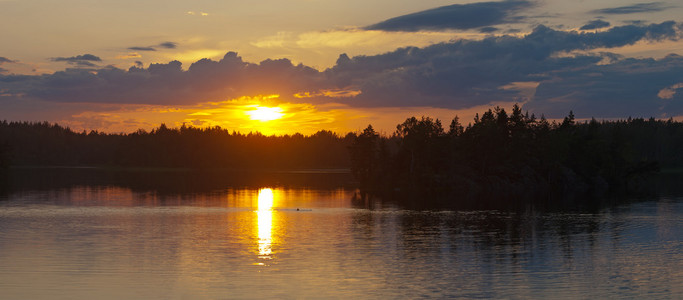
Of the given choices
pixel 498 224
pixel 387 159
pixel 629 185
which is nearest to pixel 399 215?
pixel 498 224

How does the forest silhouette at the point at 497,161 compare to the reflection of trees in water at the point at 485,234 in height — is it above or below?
above

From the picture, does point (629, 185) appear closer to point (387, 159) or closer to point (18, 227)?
point (387, 159)

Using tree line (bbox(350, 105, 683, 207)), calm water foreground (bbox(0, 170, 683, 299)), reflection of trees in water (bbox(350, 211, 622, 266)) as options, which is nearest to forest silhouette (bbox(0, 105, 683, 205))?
tree line (bbox(350, 105, 683, 207))

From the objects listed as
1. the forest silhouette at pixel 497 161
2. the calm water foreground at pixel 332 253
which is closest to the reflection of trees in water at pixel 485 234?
the calm water foreground at pixel 332 253

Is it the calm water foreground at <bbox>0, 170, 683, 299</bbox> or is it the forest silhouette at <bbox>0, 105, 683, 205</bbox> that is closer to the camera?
the calm water foreground at <bbox>0, 170, 683, 299</bbox>

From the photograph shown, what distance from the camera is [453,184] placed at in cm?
15000

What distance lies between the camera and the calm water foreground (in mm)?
39750

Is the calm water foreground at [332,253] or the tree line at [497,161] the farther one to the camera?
the tree line at [497,161]

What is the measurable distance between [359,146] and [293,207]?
228ft

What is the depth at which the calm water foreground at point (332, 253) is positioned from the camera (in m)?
39.8

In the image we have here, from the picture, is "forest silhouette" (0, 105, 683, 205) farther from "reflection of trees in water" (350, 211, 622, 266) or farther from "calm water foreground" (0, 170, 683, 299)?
"calm water foreground" (0, 170, 683, 299)

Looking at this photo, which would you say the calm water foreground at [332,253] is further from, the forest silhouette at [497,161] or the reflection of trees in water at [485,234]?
the forest silhouette at [497,161]

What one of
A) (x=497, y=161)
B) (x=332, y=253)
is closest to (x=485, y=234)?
(x=332, y=253)

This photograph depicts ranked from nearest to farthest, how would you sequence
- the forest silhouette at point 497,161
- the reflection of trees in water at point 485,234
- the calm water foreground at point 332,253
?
the calm water foreground at point 332,253, the reflection of trees in water at point 485,234, the forest silhouette at point 497,161
